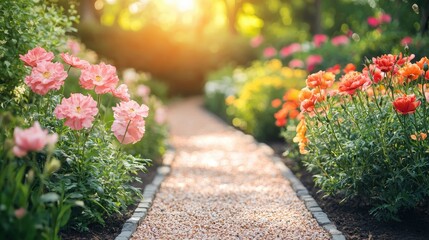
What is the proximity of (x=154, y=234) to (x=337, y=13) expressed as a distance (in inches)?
895

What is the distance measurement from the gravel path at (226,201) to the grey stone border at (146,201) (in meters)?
0.06

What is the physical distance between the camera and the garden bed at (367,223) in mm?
4188

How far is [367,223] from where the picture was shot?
4465 mm

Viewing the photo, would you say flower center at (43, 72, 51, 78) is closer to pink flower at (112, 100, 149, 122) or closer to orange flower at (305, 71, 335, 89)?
pink flower at (112, 100, 149, 122)

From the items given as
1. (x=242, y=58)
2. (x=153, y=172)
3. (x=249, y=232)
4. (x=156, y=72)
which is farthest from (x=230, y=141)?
(x=242, y=58)

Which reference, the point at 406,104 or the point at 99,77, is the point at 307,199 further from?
the point at 99,77

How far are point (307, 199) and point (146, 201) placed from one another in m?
1.48

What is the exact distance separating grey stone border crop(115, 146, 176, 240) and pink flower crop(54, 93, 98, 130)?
35.3 inches

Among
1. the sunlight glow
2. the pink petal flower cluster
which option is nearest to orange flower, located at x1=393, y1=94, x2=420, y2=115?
the pink petal flower cluster

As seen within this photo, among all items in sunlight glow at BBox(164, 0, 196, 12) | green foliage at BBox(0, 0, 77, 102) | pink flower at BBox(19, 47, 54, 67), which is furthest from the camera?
sunlight glow at BBox(164, 0, 196, 12)

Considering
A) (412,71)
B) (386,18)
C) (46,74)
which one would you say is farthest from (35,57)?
(386,18)

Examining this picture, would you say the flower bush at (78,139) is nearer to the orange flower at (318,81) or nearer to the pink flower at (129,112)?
the pink flower at (129,112)

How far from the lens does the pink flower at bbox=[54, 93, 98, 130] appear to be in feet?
12.2

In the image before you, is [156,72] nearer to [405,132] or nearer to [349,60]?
[349,60]
